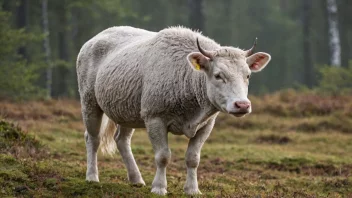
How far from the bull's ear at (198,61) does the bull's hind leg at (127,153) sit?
93.2 inches

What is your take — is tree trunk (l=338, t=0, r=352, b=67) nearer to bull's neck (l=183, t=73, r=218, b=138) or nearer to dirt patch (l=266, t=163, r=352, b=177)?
dirt patch (l=266, t=163, r=352, b=177)

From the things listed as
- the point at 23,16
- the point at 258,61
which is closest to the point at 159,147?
the point at 258,61

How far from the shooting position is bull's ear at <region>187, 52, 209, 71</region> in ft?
24.4

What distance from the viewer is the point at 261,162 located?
12422mm

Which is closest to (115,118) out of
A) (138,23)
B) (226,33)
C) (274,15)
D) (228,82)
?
(228,82)

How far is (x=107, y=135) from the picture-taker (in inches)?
383

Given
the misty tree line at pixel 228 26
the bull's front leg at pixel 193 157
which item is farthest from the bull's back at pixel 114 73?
the misty tree line at pixel 228 26

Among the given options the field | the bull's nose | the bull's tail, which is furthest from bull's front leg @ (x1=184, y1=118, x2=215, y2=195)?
the bull's tail

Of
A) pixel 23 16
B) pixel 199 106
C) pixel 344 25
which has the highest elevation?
pixel 344 25

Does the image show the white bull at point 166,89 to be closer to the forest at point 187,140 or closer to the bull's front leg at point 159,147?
the bull's front leg at point 159,147

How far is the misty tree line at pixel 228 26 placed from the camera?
32.2 meters

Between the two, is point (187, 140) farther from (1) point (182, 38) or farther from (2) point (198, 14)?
(2) point (198, 14)

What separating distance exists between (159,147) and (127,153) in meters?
1.53

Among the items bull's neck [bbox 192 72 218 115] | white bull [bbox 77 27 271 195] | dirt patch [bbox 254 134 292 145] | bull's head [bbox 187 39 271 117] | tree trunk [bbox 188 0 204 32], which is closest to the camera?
bull's head [bbox 187 39 271 117]
